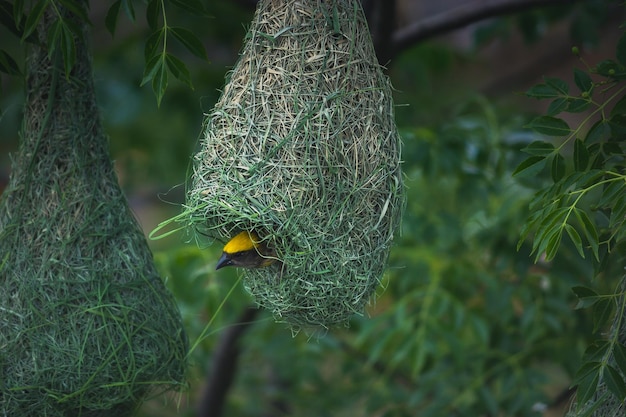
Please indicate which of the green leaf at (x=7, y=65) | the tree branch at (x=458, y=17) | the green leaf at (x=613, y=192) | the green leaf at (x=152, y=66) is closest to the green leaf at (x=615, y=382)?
the green leaf at (x=613, y=192)

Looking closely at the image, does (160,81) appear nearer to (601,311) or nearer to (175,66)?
(175,66)

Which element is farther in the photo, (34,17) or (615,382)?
(34,17)

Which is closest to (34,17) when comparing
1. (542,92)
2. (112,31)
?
(112,31)

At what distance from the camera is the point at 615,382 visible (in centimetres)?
175

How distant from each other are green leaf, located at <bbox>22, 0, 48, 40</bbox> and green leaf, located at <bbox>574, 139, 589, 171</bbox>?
1354 millimetres

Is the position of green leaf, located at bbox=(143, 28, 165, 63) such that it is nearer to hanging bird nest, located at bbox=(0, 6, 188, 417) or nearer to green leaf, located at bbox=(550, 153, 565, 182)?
hanging bird nest, located at bbox=(0, 6, 188, 417)

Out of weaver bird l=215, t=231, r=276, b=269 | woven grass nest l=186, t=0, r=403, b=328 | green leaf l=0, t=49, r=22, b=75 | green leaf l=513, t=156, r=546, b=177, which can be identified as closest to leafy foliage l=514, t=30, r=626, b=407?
green leaf l=513, t=156, r=546, b=177

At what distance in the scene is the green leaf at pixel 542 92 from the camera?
1934 mm

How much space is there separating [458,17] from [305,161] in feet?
6.03

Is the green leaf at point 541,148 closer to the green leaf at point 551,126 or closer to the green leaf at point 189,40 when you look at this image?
the green leaf at point 551,126

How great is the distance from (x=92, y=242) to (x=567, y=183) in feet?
4.28

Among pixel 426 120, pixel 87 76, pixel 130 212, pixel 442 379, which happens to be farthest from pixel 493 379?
pixel 87 76

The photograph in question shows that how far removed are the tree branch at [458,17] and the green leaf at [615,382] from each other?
5.94ft

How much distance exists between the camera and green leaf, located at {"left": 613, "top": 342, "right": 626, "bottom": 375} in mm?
1768
